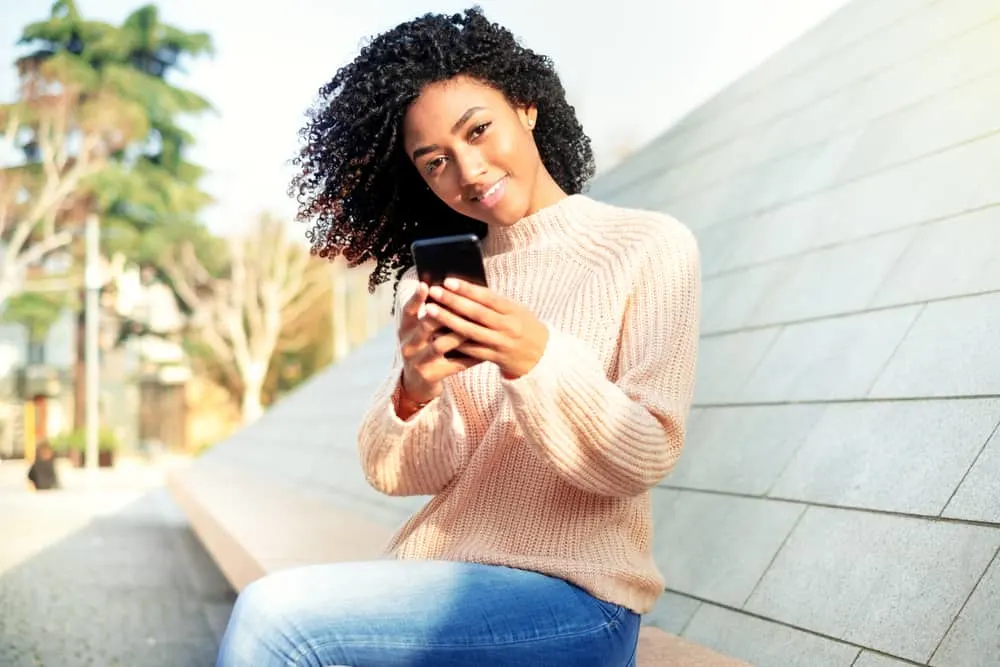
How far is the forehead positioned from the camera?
2104mm

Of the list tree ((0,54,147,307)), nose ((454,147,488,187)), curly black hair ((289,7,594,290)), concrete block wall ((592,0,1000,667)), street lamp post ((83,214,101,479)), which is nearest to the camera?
nose ((454,147,488,187))

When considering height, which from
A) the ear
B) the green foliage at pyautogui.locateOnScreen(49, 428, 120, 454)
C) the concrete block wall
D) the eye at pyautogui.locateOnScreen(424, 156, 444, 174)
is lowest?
the green foliage at pyautogui.locateOnScreen(49, 428, 120, 454)

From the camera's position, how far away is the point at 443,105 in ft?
6.97

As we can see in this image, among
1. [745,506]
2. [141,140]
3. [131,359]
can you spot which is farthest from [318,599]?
[131,359]

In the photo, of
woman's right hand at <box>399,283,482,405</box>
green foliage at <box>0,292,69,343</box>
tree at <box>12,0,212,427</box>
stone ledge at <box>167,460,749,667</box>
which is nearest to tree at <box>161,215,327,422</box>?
tree at <box>12,0,212,427</box>

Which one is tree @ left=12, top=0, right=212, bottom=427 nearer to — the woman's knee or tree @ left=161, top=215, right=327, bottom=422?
tree @ left=161, top=215, right=327, bottom=422

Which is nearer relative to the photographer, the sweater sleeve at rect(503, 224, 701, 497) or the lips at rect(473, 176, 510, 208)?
the sweater sleeve at rect(503, 224, 701, 497)

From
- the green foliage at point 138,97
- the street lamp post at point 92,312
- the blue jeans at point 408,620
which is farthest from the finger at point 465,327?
the green foliage at point 138,97

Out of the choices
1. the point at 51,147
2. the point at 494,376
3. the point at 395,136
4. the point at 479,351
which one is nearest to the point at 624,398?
the point at 479,351

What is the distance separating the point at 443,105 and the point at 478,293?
0.72 metres

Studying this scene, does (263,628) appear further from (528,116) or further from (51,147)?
(51,147)

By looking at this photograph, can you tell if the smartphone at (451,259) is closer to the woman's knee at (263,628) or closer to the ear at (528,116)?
the woman's knee at (263,628)

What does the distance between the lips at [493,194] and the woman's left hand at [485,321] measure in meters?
0.61

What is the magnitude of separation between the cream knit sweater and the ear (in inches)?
11.3
